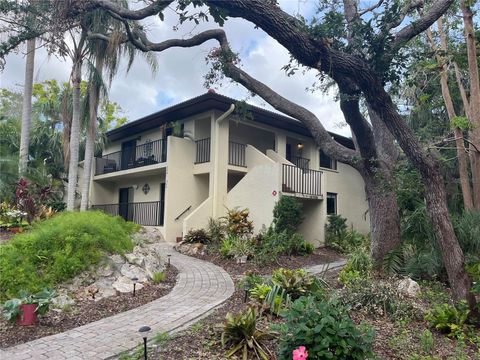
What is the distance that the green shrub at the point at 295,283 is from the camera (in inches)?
233

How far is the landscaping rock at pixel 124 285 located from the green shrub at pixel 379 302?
3905 mm

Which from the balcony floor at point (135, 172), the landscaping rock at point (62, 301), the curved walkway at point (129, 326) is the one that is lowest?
the curved walkway at point (129, 326)

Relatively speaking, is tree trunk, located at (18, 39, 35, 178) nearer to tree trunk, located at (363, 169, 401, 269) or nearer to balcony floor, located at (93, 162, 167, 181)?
balcony floor, located at (93, 162, 167, 181)

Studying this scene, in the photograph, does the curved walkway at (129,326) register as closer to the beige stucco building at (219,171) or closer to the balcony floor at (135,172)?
the beige stucco building at (219,171)

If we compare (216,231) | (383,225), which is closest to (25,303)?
(383,225)

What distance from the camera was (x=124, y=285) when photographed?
690cm

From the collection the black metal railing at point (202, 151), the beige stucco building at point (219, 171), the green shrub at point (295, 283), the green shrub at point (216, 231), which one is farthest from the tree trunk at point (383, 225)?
the black metal railing at point (202, 151)

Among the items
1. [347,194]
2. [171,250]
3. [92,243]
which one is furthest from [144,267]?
[347,194]

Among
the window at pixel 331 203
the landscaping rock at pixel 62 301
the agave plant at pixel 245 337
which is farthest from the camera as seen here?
the window at pixel 331 203

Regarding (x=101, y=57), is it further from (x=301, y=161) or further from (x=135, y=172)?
(x=301, y=161)

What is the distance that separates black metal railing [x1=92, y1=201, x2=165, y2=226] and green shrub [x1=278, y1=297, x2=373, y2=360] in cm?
1171

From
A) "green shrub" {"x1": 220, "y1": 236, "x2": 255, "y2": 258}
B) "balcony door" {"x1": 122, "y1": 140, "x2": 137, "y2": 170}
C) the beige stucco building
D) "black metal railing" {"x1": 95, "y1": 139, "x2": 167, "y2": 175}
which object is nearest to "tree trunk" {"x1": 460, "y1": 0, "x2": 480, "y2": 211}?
the beige stucco building

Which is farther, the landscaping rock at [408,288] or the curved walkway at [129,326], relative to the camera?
the landscaping rock at [408,288]

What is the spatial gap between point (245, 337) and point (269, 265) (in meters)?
5.90
